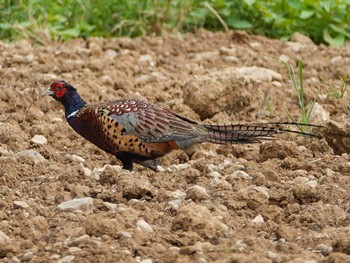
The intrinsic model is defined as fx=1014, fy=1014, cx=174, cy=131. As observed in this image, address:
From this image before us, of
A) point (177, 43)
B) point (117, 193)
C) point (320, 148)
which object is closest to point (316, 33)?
point (177, 43)

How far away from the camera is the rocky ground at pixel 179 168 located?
463 cm

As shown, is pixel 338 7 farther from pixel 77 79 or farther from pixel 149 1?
pixel 77 79

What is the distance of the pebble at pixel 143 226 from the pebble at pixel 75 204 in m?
0.40

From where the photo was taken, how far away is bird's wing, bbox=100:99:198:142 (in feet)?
19.5

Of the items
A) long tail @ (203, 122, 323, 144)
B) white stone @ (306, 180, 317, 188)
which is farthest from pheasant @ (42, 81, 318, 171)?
white stone @ (306, 180, 317, 188)

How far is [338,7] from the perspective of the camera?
9.67 meters

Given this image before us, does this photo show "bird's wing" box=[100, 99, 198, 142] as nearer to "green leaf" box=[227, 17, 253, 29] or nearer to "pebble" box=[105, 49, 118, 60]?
"pebble" box=[105, 49, 118, 60]

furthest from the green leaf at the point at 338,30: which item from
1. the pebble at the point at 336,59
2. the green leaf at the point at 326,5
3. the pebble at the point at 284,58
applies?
the pebble at the point at 284,58

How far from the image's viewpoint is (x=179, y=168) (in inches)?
241

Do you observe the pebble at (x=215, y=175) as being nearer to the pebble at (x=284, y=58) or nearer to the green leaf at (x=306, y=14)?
the pebble at (x=284, y=58)

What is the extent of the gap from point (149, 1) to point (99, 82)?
225 cm

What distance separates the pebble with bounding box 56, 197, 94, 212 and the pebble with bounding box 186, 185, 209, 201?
52 centimetres

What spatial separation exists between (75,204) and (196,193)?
0.64m

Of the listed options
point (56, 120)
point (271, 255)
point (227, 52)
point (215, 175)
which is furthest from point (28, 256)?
point (227, 52)
